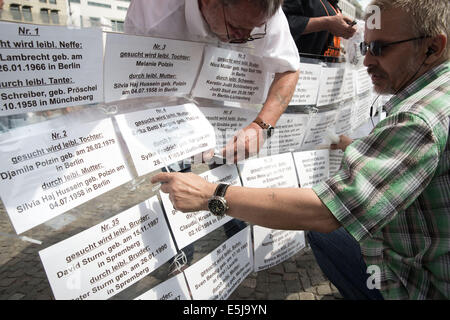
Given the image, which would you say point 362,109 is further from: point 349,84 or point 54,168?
point 54,168

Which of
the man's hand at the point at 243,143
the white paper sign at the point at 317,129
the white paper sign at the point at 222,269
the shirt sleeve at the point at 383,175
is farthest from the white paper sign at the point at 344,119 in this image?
the shirt sleeve at the point at 383,175

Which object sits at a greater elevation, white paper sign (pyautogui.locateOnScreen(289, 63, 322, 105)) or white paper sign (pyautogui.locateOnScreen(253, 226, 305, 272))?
white paper sign (pyautogui.locateOnScreen(289, 63, 322, 105))

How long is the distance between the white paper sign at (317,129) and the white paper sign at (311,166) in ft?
0.28

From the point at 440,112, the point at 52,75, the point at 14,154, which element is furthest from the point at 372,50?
the point at 14,154

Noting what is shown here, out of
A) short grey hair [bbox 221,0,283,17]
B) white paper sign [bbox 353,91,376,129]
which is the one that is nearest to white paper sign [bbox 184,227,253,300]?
short grey hair [bbox 221,0,283,17]

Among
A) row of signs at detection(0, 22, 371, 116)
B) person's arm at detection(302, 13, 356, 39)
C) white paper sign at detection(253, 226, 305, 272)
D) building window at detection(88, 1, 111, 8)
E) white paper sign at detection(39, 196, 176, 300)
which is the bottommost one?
white paper sign at detection(253, 226, 305, 272)

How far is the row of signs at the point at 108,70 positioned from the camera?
88cm

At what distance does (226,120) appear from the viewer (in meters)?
1.65

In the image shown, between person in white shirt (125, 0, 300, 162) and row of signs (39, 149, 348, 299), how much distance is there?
311 mm

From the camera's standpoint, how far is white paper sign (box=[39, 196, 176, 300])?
3.28 ft

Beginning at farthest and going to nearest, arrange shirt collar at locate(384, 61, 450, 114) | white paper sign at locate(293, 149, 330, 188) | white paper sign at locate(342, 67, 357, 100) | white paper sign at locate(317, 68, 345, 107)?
white paper sign at locate(342, 67, 357, 100), white paper sign at locate(317, 68, 345, 107), white paper sign at locate(293, 149, 330, 188), shirt collar at locate(384, 61, 450, 114)

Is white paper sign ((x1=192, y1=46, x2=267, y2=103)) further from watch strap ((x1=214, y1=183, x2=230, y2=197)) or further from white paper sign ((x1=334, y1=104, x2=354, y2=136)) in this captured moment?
white paper sign ((x1=334, y1=104, x2=354, y2=136))

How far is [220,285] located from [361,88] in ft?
8.23

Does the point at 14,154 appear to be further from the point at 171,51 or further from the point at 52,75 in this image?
the point at 171,51
